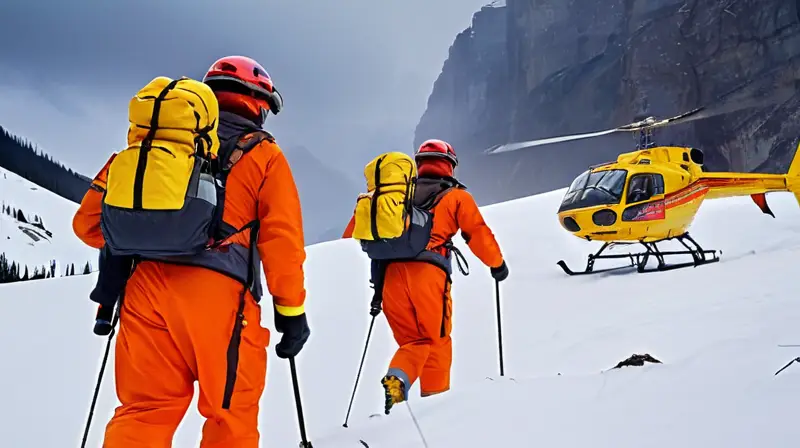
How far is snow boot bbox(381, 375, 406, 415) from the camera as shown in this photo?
2859 mm

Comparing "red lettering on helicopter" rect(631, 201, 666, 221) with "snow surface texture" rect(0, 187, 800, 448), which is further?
"red lettering on helicopter" rect(631, 201, 666, 221)

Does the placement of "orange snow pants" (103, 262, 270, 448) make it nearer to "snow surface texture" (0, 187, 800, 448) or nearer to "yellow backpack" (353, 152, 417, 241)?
"snow surface texture" (0, 187, 800, 448)

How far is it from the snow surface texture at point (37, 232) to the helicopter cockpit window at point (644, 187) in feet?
46.6

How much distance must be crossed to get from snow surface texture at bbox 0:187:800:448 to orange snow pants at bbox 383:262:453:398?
0.87 feet

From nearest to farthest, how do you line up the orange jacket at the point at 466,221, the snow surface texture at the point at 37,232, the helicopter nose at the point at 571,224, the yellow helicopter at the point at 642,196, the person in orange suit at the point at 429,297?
the person in orange suit at the point at 429,297, the orange jacket at the point at 466,221, the yellow helicopter at the point at 642,196, the helicopter nose at the point at 571,224, the snow surface texture at the point at 37,232

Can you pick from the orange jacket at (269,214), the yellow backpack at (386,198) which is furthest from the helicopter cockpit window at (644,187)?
the orange jacket at (269,214)

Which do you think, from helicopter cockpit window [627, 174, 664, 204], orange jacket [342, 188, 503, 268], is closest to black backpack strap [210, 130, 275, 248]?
orange jacket [342, 188, 503, 268]

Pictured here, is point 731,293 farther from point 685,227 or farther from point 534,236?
point 534,236

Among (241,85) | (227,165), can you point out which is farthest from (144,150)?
(241,85)

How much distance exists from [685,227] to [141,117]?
7645mm

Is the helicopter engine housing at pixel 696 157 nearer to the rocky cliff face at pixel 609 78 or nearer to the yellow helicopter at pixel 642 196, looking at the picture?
the yellow helicopter at pixel 642 196

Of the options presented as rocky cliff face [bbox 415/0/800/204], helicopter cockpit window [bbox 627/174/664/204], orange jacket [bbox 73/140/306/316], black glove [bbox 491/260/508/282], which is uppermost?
rocky cliff face [bbox 415/0/800/204]

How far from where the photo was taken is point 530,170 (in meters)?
53.2

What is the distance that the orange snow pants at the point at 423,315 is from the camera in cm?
325
